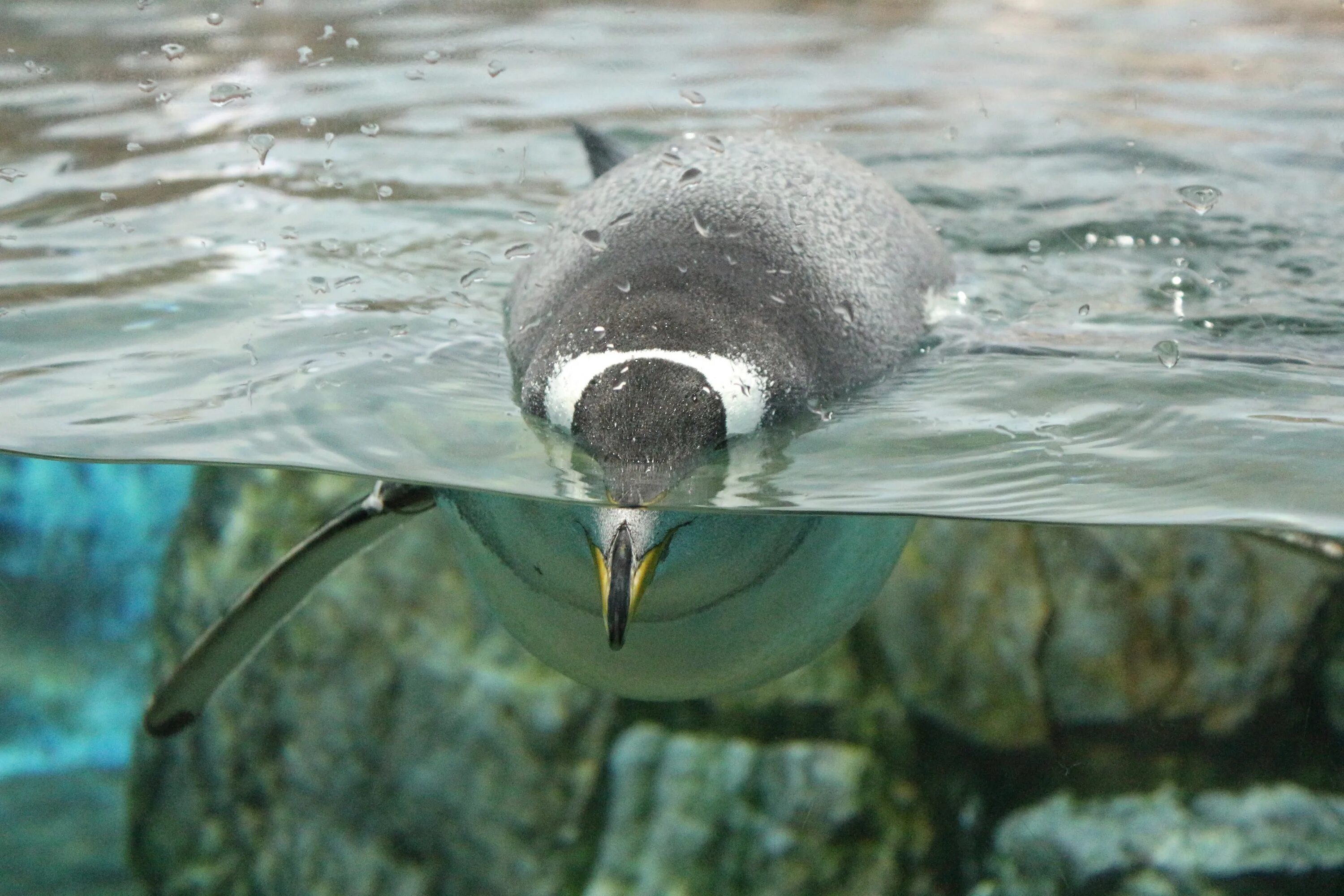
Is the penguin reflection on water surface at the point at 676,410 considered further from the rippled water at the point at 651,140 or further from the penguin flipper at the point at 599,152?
the penguin flipper at the point at 599,152

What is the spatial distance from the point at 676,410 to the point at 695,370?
105 mm

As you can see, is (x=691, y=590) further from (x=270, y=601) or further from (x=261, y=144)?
(x=261, y=144)

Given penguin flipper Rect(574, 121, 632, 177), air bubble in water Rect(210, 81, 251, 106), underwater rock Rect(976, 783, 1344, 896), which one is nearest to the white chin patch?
penguin flipper Rect(574, 121, 632, 177)

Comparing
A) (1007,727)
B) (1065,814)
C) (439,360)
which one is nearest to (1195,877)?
(1065,814)

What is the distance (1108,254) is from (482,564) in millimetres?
2183

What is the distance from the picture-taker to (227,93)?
17.1ft

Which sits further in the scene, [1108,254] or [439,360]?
[1108,254]

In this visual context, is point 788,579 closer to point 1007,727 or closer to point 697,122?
point 1007,727

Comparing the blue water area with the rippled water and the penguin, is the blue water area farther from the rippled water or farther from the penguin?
the penguin

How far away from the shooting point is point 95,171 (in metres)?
4.36

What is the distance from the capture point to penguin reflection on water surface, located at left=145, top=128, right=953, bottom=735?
2273 millimetres

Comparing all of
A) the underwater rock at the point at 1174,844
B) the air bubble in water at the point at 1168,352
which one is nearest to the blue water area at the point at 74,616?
the underwater rock at the point at 1174,844

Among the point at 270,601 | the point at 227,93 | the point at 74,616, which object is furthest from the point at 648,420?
the point at 74,616

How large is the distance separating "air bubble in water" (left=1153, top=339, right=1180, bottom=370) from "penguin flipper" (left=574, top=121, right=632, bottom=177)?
1.64m
